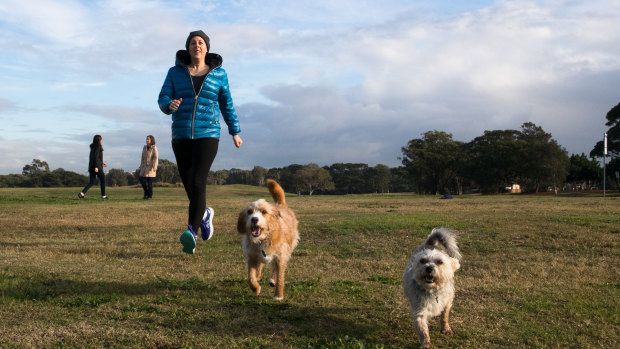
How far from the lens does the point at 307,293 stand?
5195 millimetres

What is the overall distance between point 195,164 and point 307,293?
2.06 meters

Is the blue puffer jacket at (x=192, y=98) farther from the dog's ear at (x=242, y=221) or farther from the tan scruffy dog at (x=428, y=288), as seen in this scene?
the tan scruffy dog at (x=428, y=288)

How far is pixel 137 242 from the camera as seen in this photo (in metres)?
9.23

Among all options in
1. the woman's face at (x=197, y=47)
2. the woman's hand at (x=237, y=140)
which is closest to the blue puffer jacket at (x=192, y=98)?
the woman's face at (x=197, y=47)

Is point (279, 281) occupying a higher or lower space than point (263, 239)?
lower

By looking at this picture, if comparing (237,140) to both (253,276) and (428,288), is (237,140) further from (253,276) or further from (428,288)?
(428,288)

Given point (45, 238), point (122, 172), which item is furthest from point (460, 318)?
point (122, 172)

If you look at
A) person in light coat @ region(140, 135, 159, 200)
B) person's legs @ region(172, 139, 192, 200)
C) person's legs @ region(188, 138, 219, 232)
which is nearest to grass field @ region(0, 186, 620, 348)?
person's legs @ region(188, 138, 219, 232)

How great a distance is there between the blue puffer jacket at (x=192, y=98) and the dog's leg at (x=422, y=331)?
3.28m

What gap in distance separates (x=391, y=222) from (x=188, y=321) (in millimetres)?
8035

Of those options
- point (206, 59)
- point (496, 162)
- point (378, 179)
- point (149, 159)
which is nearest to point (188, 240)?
point (206, 59)

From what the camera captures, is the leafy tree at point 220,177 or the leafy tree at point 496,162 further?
the leafy tree at point 220,177

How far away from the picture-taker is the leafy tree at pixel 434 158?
65.8 metres

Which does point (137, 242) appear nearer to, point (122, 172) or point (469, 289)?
point (469, 289)
